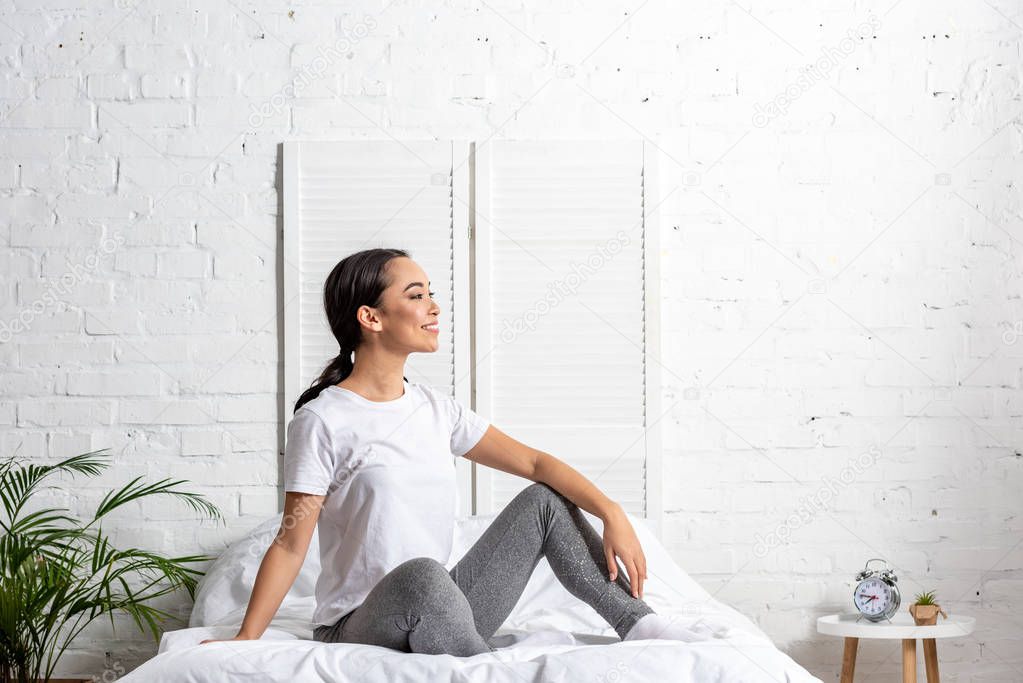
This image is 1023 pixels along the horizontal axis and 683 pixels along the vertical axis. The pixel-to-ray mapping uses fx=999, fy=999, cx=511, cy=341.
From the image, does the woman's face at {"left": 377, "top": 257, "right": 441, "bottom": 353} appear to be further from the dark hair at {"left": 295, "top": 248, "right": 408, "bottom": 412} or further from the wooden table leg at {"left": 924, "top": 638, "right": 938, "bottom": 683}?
the wooden table leg at {"left": 924, "top": 638, "right": 938, "bottom": 683}

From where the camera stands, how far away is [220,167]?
2.93 meters

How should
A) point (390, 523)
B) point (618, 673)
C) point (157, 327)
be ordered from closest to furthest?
point (618, 673)
point (390, 523)
point (157, 327)

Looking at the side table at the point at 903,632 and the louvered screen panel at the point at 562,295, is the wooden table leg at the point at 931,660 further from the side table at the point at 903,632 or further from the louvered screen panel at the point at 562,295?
the louvered screen panel at the point at 562,295

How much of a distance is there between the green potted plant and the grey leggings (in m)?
0.85

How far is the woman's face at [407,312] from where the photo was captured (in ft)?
6.30

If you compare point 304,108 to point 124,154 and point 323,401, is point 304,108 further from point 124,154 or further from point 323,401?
point 323,401

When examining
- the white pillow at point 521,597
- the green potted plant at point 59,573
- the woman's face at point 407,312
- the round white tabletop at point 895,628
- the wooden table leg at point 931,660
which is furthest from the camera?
the wooden table leg at point 931,660

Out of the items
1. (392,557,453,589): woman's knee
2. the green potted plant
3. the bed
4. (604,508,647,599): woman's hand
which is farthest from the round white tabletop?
the green potted plant

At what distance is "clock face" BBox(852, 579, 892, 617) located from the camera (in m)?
2.63

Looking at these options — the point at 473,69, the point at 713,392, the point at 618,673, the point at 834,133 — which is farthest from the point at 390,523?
the point at 834,133

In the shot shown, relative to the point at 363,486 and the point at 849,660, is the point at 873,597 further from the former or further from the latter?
the point at 363,486

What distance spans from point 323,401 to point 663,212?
1.44m

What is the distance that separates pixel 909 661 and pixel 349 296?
175 centimetres

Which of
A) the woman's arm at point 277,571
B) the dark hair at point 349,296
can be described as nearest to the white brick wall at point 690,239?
the dark hair at point 349,296
